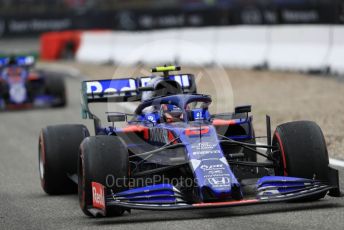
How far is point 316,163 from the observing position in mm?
8477

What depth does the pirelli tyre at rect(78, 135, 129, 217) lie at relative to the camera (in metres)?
8.12

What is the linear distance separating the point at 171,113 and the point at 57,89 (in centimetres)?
1194

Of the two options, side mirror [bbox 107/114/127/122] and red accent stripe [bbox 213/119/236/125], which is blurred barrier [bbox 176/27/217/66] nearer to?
red accent stripe [bbox 213/119/236/125]

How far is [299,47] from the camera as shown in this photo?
2327cm

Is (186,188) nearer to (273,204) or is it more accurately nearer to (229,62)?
(273,204)

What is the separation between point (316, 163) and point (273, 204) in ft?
1.76

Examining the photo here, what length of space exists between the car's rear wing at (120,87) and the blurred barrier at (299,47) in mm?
11318

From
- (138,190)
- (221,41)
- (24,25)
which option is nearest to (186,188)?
(138,190)

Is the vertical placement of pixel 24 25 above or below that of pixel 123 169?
above

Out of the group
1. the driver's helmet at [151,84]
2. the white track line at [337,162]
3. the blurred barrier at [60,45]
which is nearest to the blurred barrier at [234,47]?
the blurred barrier at [60,45]

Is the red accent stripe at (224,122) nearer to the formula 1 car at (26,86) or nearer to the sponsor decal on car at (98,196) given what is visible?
the sponsor decal on car at (98,196)

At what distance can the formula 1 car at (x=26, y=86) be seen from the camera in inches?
815

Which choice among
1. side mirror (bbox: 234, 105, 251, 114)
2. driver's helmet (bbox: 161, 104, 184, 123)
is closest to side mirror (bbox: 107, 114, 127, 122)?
driver's helmet (bbox: 161, 104, 184, 123)

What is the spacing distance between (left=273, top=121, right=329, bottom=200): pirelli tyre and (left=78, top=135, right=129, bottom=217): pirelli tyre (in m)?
1.47
